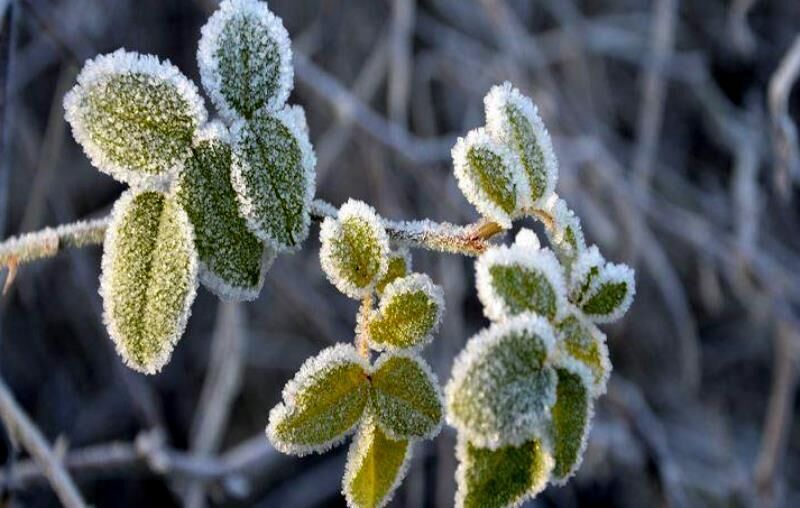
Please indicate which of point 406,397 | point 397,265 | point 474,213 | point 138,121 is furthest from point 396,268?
point 474,213

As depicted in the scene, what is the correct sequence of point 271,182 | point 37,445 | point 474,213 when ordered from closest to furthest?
point 271,182 < point 37,445 < point 474,213

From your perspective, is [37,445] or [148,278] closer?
[148,278]

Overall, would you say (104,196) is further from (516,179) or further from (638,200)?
(516,179)

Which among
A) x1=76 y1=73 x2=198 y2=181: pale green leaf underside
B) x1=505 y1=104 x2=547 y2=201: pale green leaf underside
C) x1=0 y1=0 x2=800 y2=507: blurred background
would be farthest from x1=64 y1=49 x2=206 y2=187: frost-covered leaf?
x1=0 y1=0 x2=800 y2=507: blurred background

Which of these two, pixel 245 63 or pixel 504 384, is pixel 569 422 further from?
pixel 245 63

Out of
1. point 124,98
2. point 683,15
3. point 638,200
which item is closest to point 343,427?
point 124,98

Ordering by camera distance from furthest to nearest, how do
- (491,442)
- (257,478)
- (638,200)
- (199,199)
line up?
(257,478) → (638,200) → (199,199) → (491,442)

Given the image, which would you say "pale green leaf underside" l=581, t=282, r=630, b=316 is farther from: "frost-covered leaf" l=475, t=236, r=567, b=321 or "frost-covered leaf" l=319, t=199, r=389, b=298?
"frost-covered leaf" l=319, t=199, r=389, b=298
